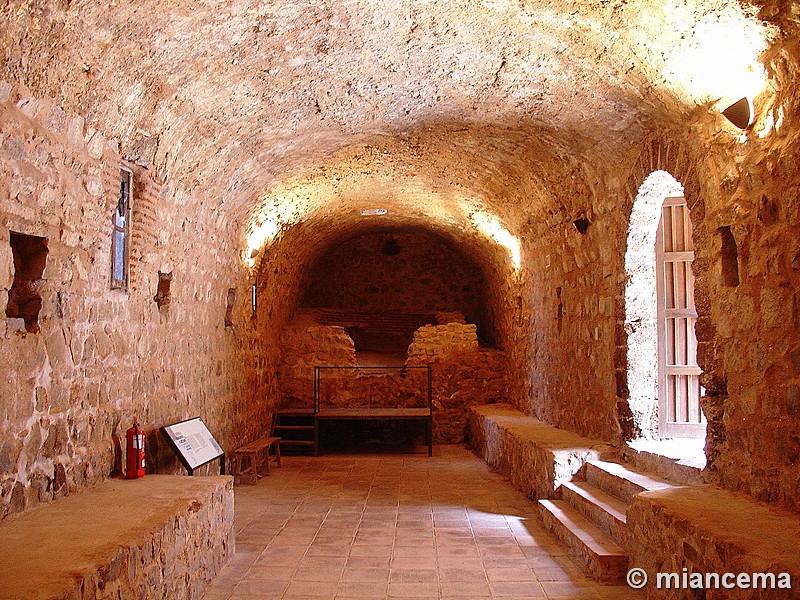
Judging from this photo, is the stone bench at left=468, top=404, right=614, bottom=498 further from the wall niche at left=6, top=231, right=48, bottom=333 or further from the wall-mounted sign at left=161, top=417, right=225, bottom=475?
the wall niche at left=6, top=231, right=48, bottom=333

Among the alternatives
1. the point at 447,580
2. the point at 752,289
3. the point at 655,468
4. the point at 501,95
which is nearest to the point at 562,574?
the point at 447,580

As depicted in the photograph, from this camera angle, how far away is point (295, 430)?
34.2ft

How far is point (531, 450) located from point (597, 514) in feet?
5.38

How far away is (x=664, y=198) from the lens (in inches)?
218

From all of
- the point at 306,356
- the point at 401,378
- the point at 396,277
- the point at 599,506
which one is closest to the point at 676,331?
the point at 599,506

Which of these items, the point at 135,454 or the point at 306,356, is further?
the point at 306,356

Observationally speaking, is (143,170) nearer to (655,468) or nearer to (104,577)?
(104,577)

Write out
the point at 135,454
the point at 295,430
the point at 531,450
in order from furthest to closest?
the point at 295,430 → the point at 531,450 → the point at 135,454

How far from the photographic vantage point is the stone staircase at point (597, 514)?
428cm

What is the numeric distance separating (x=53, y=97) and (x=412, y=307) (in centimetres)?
1077

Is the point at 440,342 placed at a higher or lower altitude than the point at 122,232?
lower

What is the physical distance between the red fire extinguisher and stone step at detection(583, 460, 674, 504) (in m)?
3.13

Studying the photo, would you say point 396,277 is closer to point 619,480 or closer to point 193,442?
point 193,442

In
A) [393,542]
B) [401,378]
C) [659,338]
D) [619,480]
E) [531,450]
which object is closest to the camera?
[619,480]
